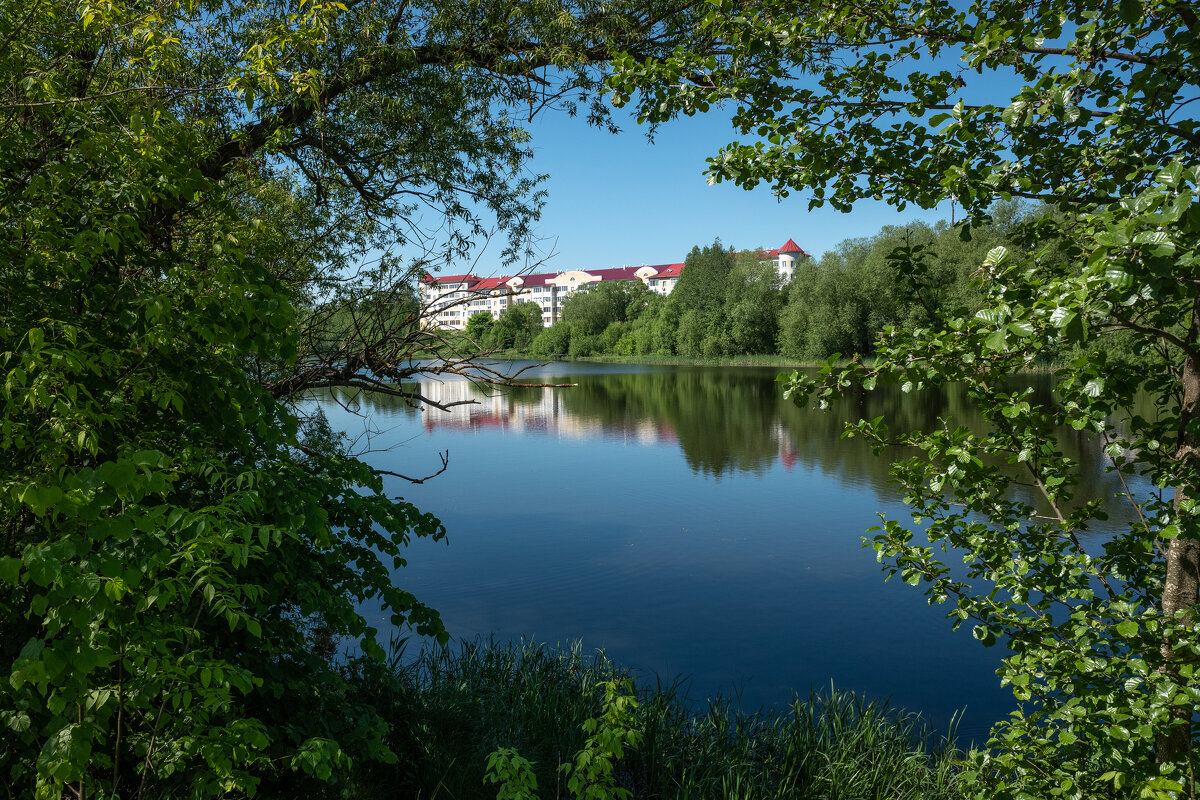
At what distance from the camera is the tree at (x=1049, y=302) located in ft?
8.05

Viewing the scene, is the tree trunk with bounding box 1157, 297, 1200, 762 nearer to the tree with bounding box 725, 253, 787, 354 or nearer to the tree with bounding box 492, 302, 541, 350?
the tree with bounding box 492, 302, 541, 350

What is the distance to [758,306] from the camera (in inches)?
2446

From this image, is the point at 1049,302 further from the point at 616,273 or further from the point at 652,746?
the point at 616,273

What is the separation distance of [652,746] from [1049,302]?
4.29 metres

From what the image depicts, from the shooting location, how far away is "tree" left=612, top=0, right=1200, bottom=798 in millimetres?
2455

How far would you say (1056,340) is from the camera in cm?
240

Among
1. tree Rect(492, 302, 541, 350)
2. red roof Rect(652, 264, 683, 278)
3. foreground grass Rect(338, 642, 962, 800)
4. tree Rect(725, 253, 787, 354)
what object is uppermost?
red roof Rect(652, 264, 683, 278)

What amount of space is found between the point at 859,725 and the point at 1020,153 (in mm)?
4528

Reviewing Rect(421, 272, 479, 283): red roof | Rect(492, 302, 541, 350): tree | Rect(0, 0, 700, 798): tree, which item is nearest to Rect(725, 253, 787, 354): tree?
Rect(492, 302, 541, 350): tree

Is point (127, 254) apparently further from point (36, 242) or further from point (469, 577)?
point (469, 577)

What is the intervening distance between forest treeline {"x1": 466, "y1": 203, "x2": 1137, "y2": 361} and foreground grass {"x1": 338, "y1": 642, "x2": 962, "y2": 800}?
20.8 metres

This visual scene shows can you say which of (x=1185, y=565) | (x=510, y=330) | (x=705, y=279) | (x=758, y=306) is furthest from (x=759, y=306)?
(x=1185, y=565)

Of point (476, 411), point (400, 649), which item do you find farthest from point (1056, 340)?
point (476, 411)

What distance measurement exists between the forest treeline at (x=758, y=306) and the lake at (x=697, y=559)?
320 inches
